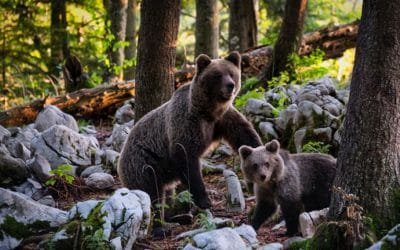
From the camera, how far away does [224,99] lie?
7.55 metres

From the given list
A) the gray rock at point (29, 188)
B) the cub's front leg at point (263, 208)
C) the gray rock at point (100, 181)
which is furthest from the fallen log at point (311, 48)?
the cub's front leg at point (263, 208)

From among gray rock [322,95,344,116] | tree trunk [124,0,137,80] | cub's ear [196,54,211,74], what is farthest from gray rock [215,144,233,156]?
tree trunk [124,0,137,80]

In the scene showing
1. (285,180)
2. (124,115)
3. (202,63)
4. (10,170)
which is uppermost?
(202,63)

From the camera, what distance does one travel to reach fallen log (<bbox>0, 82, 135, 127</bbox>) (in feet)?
39.2

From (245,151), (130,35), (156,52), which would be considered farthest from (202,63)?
(130,35)

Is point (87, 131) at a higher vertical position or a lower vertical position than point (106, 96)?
lower

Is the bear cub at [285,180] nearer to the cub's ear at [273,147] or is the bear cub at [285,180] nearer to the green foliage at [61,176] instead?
the cub's ear at [273,147]

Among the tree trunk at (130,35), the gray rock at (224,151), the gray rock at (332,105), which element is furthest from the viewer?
the tree trunk at (130,35)

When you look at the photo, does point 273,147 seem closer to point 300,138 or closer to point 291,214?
point 291,214

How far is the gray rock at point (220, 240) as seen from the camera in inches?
205

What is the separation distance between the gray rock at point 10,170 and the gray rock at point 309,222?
4.13m

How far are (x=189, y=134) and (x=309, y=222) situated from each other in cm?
215

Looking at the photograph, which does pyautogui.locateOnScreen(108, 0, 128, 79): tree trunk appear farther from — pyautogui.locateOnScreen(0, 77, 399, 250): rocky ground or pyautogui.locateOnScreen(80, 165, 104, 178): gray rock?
pyautogui.locateOnScreen(80, 165, 104, 178): gray rock

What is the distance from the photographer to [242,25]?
1531 cm
